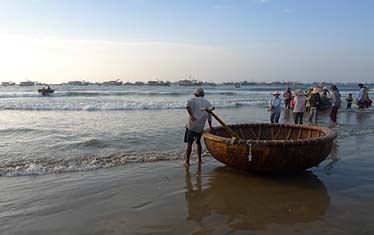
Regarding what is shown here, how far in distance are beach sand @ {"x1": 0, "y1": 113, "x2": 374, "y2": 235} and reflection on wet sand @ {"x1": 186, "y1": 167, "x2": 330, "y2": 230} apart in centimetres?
1

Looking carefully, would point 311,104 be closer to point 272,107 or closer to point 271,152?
point 272,107

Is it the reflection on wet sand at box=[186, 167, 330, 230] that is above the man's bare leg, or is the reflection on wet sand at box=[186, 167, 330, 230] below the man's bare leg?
below

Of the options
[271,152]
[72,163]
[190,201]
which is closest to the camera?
[190,201]

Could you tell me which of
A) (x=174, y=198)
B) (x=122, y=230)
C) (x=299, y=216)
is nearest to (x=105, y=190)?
(x=174, y=198)

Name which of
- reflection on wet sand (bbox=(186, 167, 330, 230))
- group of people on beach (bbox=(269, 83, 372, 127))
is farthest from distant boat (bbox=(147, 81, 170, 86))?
reflection on wet sand (bbox=(186, 167, 330, 230))

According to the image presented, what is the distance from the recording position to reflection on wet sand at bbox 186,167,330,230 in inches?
172

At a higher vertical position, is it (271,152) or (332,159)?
(271,152)

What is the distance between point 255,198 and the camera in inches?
200

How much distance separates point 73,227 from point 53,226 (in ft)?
0.84

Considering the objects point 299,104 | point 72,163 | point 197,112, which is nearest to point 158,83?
point 299,104

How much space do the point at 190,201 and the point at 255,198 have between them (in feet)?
3.06

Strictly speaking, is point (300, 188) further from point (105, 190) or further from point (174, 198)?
point (105, 190)

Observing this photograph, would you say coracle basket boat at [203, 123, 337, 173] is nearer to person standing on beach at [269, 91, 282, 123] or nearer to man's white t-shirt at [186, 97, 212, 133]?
man's white t-shirt at [186, 97, 212, 133]

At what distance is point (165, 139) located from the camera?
35.4 feet
